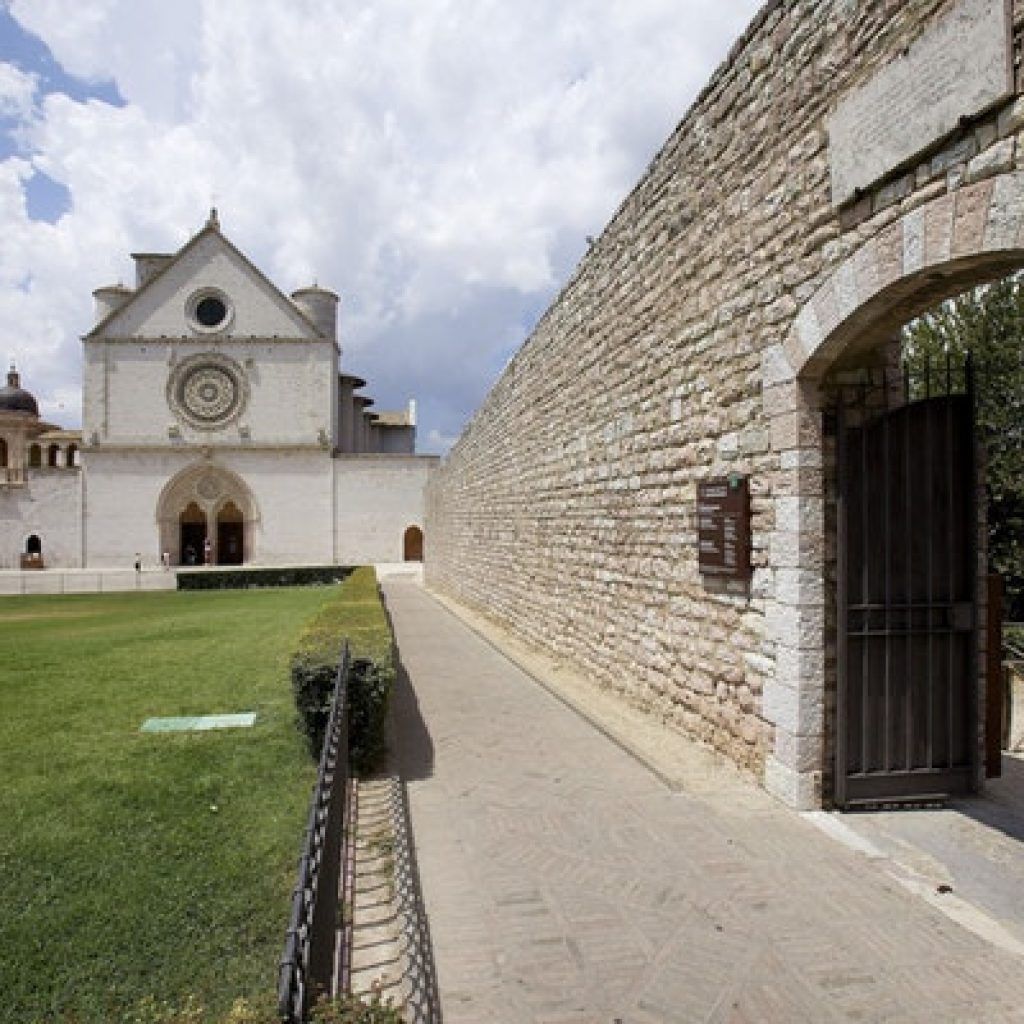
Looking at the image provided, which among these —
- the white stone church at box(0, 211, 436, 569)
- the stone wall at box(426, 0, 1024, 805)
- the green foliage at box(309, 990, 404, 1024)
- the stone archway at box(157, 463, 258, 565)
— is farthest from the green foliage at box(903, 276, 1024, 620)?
the stone archway at box(157, 463, 258, 565)

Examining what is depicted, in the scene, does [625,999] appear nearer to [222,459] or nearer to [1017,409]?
[1017,409]

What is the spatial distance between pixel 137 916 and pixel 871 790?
13.8 feet

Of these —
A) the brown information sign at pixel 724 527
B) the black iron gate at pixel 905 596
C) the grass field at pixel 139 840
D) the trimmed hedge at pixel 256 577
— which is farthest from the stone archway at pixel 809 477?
the trimmed hedge at pixel 256 577

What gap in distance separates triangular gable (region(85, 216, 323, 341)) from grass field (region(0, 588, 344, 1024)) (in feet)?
115

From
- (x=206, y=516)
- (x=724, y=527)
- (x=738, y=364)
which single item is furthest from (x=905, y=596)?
(x=206, y=516)

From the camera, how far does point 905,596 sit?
507 cm

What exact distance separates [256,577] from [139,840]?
96.9 feet

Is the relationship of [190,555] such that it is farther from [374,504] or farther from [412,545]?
[412,545]

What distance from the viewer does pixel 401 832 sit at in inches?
184

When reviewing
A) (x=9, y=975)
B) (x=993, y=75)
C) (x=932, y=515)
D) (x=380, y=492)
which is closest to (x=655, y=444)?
(x=932, y=515)

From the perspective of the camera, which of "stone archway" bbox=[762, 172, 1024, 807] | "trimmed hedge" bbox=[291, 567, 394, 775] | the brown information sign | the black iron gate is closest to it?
"stone archway" bbox=[762, 172, 1024, 807]

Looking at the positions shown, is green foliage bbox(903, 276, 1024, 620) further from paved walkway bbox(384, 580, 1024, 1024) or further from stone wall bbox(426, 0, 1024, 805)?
paved walkway bbox(384, 580, 1024, 1024)

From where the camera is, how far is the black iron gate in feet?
16.2

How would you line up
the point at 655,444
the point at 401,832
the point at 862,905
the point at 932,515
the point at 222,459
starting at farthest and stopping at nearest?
the point at 222,459, the point at 655,444, the point at 932,515, the point at 401,832, the point at 862,905
